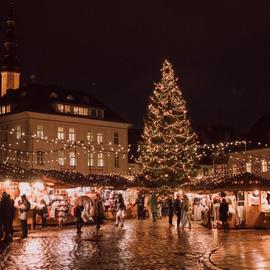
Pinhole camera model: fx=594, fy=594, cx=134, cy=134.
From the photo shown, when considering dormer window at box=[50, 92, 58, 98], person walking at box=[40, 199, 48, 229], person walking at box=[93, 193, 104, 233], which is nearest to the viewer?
person walking at box=[93, 193, 104, 233]

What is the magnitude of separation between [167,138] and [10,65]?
30880mm

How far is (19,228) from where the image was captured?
29.0 metres

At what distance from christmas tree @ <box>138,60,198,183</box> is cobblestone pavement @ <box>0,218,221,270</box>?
24029 millimetres

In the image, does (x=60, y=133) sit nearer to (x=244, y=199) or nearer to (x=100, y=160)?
(x=100, y=160)

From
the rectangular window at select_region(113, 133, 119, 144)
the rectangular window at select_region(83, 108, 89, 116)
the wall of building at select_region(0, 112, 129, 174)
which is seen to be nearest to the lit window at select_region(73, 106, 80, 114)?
the rectangular window at select_region(83, 108, 89, 116)

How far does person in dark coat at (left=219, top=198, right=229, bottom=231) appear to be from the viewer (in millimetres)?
27750

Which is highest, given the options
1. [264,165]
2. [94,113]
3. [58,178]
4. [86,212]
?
[94,113]

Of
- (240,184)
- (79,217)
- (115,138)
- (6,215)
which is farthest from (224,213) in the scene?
(115,138)

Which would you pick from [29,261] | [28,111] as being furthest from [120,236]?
[28,111]

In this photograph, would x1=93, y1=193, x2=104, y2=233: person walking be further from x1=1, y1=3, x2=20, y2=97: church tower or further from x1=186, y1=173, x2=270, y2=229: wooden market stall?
x1=1, y1=3, x2=20, y2=97: church tower

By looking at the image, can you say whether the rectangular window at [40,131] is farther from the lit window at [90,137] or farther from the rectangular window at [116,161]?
the rectangular window at [116,161]

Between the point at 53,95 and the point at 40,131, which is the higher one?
the point at 53,95

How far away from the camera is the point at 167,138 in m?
48.3

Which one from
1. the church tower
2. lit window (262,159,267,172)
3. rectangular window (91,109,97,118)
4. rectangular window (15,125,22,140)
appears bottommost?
lit window (262,159,267,172)
